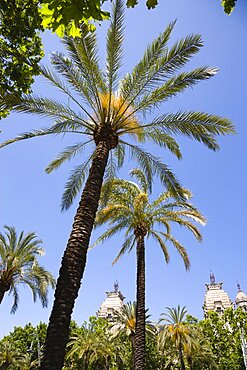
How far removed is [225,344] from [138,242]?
27222 mm

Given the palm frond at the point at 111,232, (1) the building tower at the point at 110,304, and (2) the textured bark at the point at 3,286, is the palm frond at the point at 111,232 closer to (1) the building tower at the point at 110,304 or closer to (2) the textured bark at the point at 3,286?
(2) the textured bark at the point at 3,286

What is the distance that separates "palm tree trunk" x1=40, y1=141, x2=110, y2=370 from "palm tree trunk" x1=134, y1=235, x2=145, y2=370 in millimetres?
8366

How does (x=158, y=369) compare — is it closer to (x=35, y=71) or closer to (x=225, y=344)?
(x=225, y=344)

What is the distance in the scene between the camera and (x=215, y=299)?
94.4 m

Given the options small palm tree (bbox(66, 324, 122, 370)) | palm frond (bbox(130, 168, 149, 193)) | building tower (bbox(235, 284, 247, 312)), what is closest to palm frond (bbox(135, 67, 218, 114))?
palm frond (bbox(130, 168, 149, 193))

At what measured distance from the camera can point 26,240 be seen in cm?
2411

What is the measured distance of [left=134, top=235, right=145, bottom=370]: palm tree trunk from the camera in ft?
47.6

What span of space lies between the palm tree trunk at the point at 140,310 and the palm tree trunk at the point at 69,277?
8.37m

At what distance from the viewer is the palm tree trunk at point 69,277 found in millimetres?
6285

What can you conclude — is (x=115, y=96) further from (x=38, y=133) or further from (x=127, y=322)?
(x=127, y=322)

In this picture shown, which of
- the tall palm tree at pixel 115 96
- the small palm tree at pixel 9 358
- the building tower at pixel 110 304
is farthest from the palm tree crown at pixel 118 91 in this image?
the building tower at pixel 110 304

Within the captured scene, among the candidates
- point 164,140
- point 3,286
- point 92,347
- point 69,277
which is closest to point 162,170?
point 164,140

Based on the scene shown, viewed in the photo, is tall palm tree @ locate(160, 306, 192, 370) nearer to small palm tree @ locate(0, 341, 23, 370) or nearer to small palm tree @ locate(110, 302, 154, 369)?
small palm tree @ locate(110, 302, 154, 369)

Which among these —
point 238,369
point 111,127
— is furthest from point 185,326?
point 111,127
